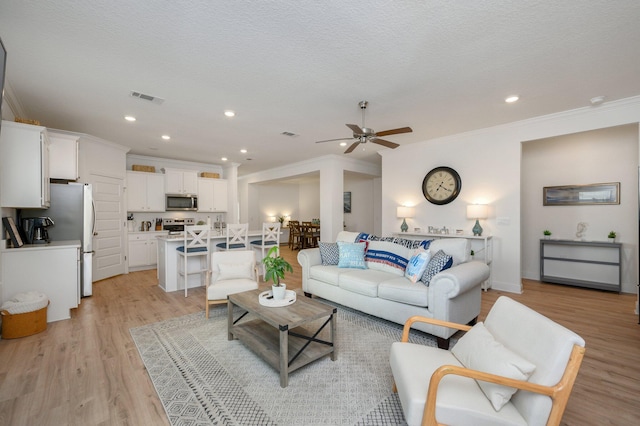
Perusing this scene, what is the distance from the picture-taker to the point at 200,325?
122 inches

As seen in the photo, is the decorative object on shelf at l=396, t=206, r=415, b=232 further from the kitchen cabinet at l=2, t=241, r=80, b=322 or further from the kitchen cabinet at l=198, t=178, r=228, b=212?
the kitchen cabinet at l=2, t=241, r=80, b=322

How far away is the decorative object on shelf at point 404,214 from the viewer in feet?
17.9

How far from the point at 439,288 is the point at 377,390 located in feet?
3.58

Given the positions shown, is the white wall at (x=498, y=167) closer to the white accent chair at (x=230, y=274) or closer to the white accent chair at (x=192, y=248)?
the white accent chair at (x=230, y=274)

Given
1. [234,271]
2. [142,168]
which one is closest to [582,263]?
[234,271]

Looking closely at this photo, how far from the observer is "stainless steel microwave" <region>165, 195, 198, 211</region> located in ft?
21.6

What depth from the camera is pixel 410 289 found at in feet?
9.14

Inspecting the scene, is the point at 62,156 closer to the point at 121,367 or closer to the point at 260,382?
the point at 121,367

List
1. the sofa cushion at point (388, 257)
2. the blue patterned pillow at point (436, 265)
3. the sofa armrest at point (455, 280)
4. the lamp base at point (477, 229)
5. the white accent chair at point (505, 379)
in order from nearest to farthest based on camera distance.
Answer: the white accent chair at point (505, 379) → the sofa armrest at point (455, 280) → the blue patterned pillow at point (436, 265) → the sofa cushion at point (388, 257) → the lamp base at point (477, 229)

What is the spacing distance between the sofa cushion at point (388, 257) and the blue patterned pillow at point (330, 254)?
43 centimetres

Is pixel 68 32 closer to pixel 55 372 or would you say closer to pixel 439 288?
pixel 55 372

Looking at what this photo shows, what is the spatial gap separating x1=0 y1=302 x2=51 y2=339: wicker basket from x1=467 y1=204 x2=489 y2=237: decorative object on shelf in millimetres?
5831

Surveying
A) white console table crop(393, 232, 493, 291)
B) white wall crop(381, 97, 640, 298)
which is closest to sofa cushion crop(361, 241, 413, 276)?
white console table crop(393, 232, 493, 291)

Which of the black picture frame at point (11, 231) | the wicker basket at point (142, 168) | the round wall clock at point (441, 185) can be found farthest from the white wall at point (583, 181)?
the wicker basket at point (142, 168)
